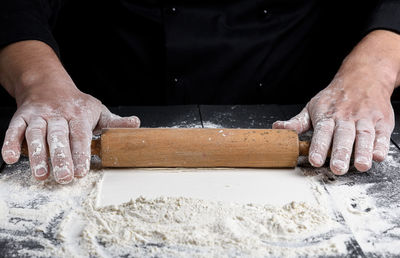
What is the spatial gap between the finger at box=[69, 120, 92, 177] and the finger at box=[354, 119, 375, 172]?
915mm

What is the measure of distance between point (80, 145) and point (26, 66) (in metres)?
0.56

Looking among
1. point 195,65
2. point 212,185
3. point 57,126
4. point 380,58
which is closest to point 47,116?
point 57,126

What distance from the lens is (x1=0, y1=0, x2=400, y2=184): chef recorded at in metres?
1.70

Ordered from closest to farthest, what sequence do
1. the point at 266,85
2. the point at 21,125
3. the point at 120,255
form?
the point at 120,255, the point at 21,125, the point at 266,85

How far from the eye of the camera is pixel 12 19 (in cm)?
204

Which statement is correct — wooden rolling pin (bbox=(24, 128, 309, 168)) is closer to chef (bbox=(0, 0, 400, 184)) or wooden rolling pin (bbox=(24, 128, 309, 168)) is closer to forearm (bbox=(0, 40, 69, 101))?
chef (bbox=(0, 0, 400, 184))

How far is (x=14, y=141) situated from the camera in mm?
1625

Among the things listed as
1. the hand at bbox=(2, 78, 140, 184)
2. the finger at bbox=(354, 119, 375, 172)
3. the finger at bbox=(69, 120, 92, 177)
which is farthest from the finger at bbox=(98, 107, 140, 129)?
the finger at bbox=(354, 119, 375, 172)

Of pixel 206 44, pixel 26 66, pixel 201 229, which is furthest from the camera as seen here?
pixel 206 44

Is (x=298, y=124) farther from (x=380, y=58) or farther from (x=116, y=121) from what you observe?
(x=116, y=121)

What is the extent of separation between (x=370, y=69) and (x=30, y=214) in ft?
4.81

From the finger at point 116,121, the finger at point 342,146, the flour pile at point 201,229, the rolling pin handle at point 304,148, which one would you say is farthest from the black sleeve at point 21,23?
the finger at point 342,146

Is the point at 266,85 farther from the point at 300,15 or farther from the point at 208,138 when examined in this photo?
the point at 208,138

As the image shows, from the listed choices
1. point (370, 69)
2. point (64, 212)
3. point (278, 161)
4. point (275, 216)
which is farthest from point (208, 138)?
point (370, 69)
